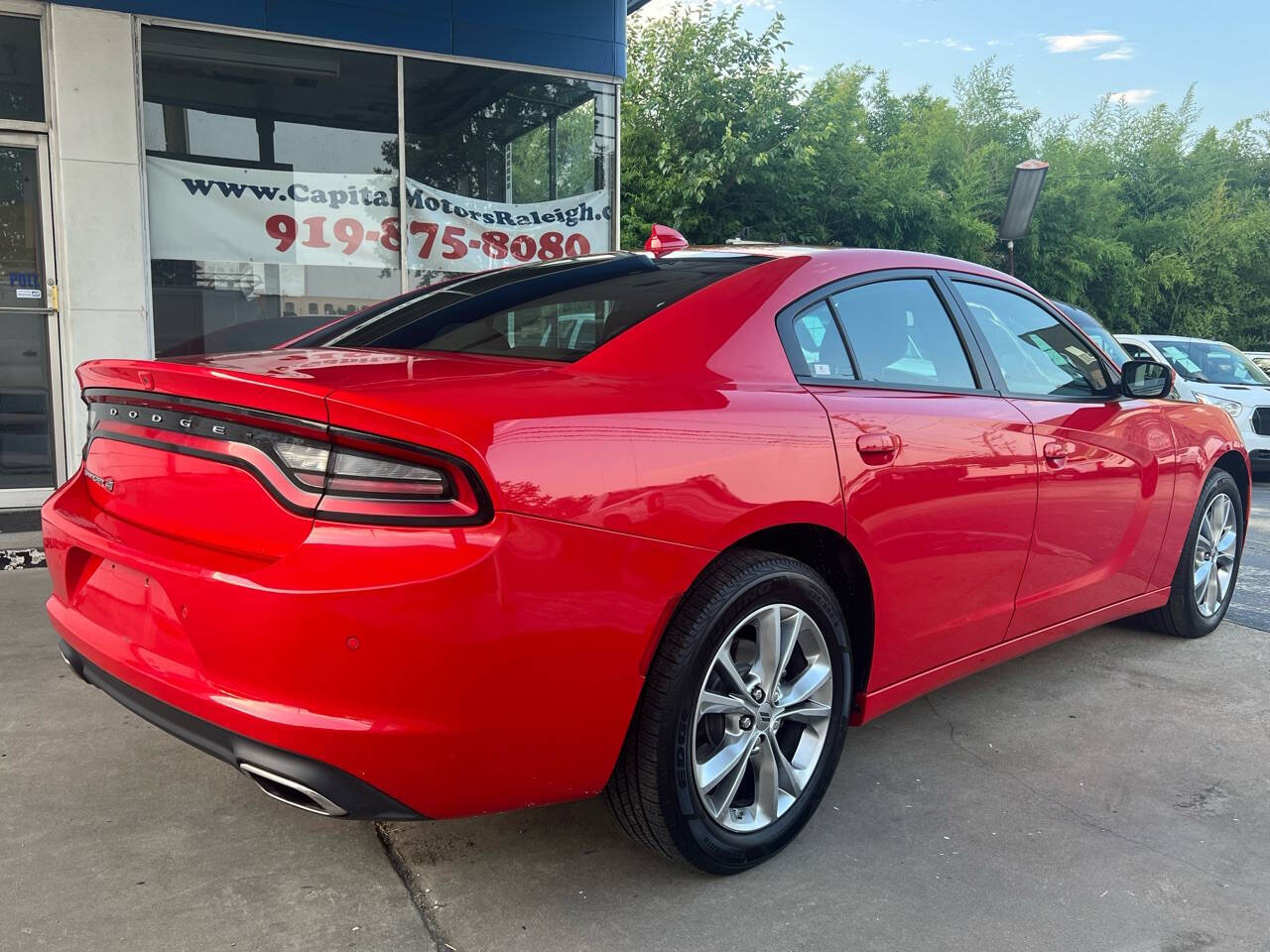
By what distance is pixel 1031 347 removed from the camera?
11.7ft

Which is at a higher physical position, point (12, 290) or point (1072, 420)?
point (12, 290)

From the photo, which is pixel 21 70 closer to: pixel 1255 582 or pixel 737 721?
pixel 737 721

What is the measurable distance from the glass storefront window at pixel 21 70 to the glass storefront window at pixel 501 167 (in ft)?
7.31

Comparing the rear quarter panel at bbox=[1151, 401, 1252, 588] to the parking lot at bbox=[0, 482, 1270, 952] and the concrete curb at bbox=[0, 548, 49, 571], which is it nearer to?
the parking lot at bbox=[0, 482, 1270, 952]

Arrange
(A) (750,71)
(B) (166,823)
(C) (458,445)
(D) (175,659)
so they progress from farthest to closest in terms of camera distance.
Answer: (A) (750,71), (B) (166,823), (D) (175,659), (C) (458,445)

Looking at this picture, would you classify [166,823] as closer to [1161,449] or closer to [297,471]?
[297,471]

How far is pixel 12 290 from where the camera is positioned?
6.21 metres

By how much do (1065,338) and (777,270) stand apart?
1.53m

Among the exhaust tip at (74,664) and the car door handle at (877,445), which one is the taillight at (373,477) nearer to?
the exhaust tip at (74,664)

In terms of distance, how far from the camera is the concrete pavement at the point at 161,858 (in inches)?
86.4

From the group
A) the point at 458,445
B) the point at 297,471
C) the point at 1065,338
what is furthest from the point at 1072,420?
the point at 297,471

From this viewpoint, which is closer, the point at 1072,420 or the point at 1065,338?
the point at 1072,420

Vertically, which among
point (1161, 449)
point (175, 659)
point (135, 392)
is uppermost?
point (135, 392)

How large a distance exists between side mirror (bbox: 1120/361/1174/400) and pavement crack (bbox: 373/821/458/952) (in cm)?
296
